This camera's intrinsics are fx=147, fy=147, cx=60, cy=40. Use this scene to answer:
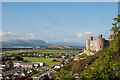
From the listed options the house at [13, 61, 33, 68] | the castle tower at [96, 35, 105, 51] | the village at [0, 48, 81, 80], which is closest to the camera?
the castle tower at [96, 35, 105, 51]

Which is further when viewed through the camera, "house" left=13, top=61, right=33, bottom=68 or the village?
"house" left=13, top=61, right=33, bottom=68

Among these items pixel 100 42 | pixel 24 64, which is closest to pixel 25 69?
pixel 24 64

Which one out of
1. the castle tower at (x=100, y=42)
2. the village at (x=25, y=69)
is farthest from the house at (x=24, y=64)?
the castle tower at (x=100, y=42)

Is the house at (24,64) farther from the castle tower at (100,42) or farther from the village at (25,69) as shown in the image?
the castle tower at (100,42)

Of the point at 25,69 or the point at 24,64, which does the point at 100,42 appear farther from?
the point at 24,64

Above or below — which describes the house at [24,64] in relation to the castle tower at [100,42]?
below

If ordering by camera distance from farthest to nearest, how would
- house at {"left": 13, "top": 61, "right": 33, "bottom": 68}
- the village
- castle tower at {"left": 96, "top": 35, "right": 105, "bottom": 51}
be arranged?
house at {"left": 13, "top": 61, "right": 33, "bottom": 68} → the village → castle tower at {"left": 96, "top": 35, "right": 105, "bottom": 51}

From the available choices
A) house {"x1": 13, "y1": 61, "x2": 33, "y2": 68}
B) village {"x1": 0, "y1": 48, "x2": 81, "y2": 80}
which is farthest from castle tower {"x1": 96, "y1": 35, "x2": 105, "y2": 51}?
house {"x1": 13, "y1": 61, "x2": 33, "y2": 68}

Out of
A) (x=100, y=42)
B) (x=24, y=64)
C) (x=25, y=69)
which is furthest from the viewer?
(x=24, y=64)

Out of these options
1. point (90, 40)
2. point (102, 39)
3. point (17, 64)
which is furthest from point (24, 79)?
point (17, 64)

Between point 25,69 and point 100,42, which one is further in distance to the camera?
point 25,69

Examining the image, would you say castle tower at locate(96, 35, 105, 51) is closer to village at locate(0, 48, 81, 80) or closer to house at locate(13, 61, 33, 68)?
village at locate(0, 48, 81, 80)
